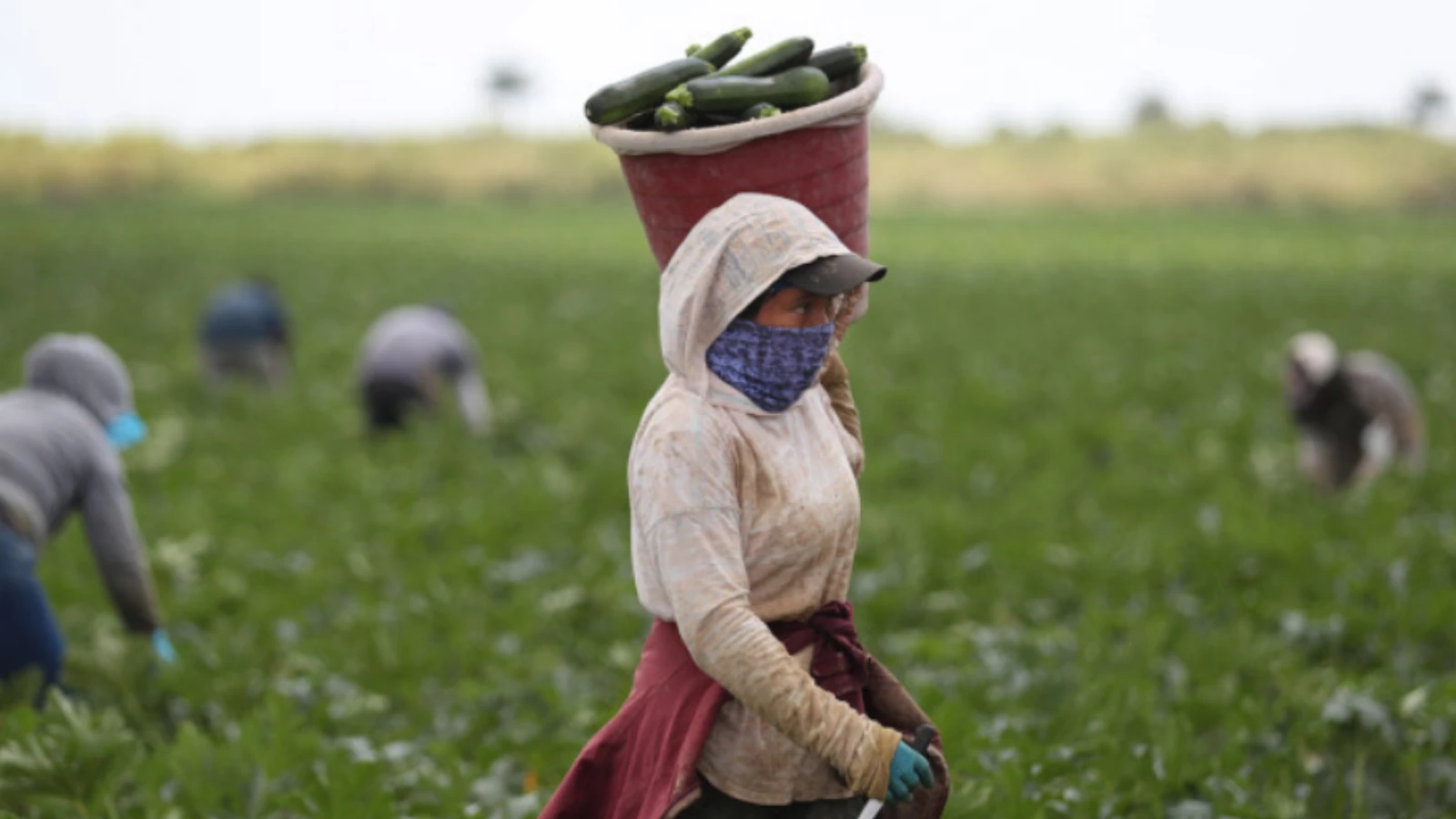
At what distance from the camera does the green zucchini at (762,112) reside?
2438mm

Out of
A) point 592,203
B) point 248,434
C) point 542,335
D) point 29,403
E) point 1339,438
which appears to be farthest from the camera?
point 592,203

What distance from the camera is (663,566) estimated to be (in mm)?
2352

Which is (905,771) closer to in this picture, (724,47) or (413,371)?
(724,47)

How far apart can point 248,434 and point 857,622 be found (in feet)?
21.8

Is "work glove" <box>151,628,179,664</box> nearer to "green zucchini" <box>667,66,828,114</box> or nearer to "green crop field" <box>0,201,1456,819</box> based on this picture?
"green crop field" <box>0,201,1456,819</box>

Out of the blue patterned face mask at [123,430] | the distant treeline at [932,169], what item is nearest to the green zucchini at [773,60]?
the blue patterned face mask at [123,430]

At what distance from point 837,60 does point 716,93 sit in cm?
34

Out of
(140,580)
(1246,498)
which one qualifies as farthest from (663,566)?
(1246,498)

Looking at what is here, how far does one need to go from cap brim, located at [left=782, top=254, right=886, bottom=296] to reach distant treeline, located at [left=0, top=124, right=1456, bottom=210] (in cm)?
4720

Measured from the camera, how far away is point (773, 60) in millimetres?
2676

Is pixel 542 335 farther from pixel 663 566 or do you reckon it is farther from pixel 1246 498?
pixel 663 566

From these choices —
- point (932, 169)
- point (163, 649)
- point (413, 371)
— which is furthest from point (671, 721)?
point (932, 169)

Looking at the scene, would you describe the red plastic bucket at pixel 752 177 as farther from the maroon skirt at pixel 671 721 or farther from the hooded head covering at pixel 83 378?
the hooded head covering at pixel 83 378

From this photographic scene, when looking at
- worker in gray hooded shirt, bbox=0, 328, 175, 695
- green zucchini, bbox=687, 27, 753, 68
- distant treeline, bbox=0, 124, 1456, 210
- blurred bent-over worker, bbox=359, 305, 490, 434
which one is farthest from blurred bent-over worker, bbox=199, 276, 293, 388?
distant treeline, bbox=0, 124, 1456, 210
